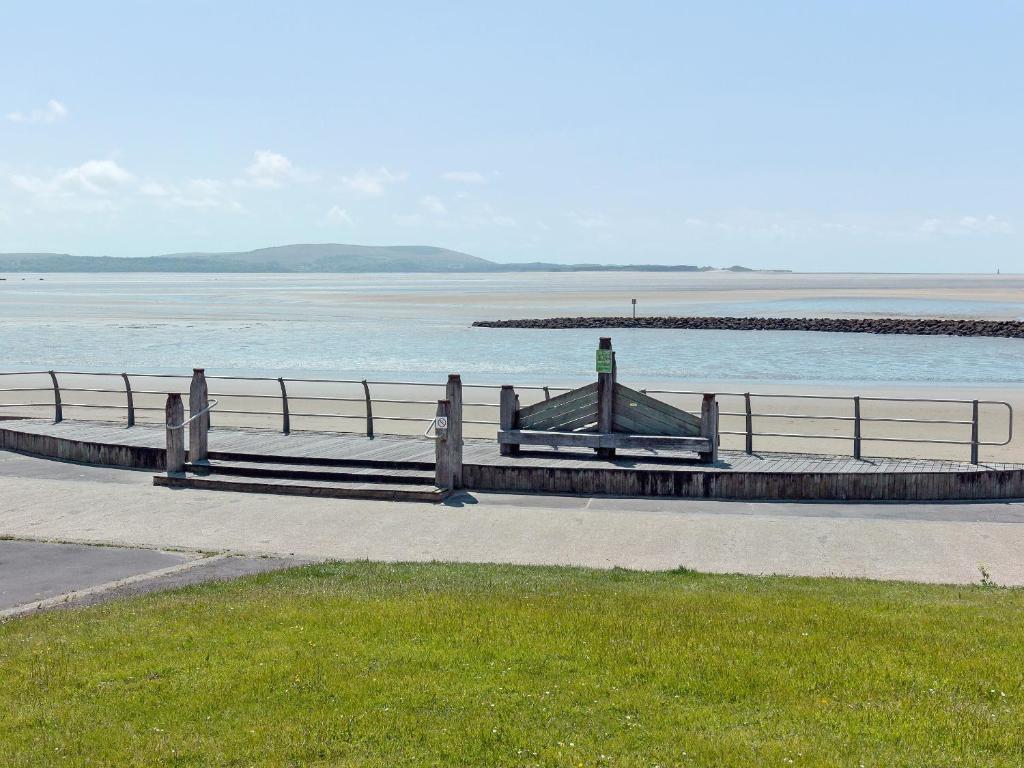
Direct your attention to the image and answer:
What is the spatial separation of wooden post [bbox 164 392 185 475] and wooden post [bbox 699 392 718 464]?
8.58m

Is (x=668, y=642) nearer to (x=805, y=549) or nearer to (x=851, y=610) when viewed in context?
(x=851, y=610)

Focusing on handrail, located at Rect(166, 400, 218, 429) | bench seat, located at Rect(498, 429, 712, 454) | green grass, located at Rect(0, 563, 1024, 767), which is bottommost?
green grass, located at Rect(0, 563, 1024, 767)

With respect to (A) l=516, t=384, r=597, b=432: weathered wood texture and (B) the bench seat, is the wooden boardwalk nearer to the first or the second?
(B) the bench seat

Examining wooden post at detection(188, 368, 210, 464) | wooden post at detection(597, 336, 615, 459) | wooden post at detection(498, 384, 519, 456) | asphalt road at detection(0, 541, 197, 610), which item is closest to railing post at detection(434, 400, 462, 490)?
wooden post at detection(498, 384, 519, 456)

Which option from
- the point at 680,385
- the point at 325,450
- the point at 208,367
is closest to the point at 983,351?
the point at 680,385

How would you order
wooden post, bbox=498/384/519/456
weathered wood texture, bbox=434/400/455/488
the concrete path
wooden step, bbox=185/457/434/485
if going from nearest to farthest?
the concrete path → weathered wood texture, bbox=434/400/455/488 → wooden step, bbox=185/457/434/485 → wooden post, bbox=498/384/519/456

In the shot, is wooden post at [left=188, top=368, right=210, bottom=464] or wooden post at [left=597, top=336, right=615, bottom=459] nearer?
wooden post at [left=597, top=336, right=615, bottom=459]

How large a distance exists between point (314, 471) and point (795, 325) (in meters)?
82.4

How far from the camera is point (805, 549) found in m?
14.6

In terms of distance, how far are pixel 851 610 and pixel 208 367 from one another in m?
51.9

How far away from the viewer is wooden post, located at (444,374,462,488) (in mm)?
18219

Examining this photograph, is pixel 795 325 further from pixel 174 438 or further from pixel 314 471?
pixel 174 438

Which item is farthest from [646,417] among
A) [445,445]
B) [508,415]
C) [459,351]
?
[459,351]

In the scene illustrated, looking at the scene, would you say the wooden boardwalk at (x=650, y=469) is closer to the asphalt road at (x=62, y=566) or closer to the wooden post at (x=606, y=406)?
the wooden post at (x=606, y=406)
